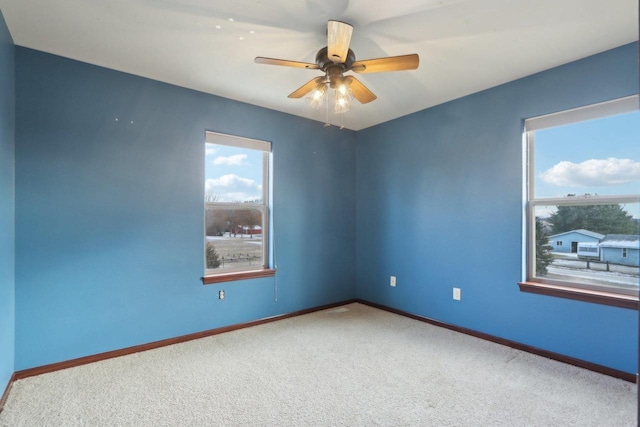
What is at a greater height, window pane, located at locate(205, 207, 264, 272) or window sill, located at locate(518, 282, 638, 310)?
window pane, located at locate(205, 207, 264, 272)

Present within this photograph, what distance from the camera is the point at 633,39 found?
2.22m

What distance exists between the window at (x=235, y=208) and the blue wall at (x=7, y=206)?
1.44 meters

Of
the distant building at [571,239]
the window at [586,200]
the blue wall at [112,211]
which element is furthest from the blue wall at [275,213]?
the distant building at [571,239]

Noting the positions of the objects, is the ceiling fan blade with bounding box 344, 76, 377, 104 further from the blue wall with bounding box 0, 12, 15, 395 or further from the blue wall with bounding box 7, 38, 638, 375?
the blue wall with bounding box 0, 12, 15, 395

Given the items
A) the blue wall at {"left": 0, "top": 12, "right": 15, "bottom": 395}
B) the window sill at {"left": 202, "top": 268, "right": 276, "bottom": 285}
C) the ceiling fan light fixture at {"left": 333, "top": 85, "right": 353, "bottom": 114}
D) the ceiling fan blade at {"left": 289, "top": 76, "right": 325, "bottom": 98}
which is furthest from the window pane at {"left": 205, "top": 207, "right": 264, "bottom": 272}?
the ceiling fan light fixture at {"left": 333, "top": 85, "right": 353, "bottom": 114}

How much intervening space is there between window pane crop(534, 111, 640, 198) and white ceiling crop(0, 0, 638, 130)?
1.89 ft

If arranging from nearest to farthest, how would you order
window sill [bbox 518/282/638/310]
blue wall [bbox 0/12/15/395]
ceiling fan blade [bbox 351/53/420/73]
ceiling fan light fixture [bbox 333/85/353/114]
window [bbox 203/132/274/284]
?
ceiling fan blade [bbox 351/53/420/73] → blue wall [bbox 0/12/15/395] → ceiling fan light fixture [bbox 333/85/353/114] → window sill [bbox 518/282/638/310] → window [bbox 203/132/274/284]

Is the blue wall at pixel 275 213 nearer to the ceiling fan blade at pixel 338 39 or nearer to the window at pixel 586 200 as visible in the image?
the window at pixel 586 200

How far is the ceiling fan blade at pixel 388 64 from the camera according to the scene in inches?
73.7

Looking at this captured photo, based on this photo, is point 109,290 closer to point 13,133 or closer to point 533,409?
point 13,133

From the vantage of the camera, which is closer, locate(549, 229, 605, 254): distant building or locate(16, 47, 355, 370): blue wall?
locate(16, 47, 355, 370): blue wall

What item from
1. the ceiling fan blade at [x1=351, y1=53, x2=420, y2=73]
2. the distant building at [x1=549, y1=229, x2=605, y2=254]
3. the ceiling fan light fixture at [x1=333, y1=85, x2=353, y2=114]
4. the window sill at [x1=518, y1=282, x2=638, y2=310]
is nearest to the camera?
the ceiling fan blade at [x1=351, y1=53, x2=420, y2=73]

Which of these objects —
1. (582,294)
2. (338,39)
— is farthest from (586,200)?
(338,39)

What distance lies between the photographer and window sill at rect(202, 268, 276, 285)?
321cm
